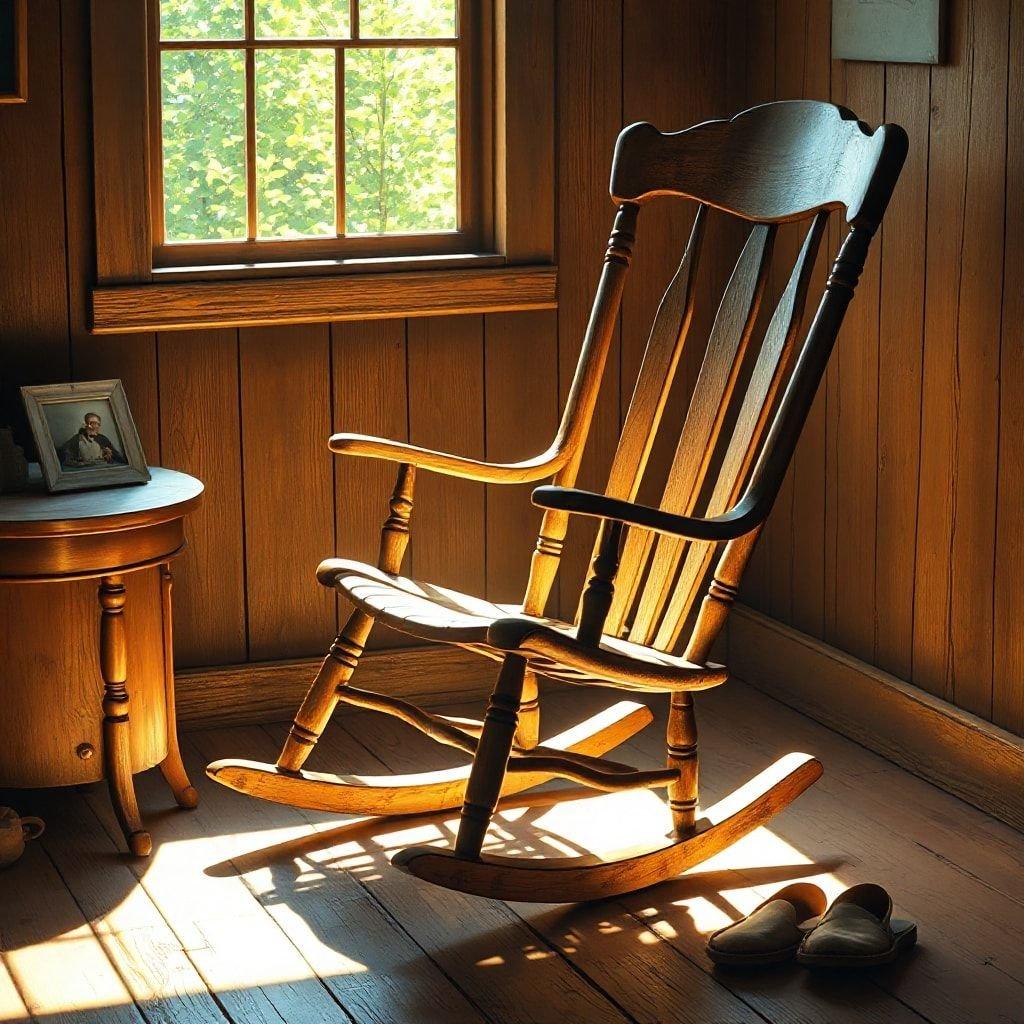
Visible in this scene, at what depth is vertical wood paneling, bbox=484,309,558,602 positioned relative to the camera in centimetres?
375

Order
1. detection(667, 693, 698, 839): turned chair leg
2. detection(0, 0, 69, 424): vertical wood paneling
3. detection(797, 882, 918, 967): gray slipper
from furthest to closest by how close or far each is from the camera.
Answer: detection(0, 0, 69, 424): vertical wood paneling < detection(667, 693, 698, 839): turned chair leg < detection(797, 882, 918, 967): gray slipper

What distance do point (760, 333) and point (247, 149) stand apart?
4.13ft

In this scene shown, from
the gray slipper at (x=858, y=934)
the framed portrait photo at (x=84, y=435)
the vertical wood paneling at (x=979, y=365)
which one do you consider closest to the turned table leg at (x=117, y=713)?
the framed portrait photo at (x=84, y=435)

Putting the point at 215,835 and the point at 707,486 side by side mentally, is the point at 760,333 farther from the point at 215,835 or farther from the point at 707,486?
the point at 215,835

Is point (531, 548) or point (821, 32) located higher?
point (821, 32)

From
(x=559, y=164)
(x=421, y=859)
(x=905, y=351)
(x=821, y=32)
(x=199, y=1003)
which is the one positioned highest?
Result: (x=821, y=32)

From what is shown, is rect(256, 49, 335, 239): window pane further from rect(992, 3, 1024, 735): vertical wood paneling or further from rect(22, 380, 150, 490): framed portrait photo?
rect(992, 3, 1024, 735): vertical wood paneling

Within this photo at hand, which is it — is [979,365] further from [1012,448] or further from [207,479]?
[207,479]

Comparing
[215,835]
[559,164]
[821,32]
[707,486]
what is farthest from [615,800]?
[821,32]

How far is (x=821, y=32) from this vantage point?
3.53 meters

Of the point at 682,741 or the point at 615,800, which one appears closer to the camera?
the point at 682,741

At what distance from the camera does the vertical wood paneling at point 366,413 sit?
11.9 feet

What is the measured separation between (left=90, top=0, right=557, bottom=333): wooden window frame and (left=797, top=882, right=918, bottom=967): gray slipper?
159 centimetres

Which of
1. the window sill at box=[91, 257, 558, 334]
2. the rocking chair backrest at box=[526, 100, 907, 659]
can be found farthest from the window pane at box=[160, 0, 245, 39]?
the rocking chair backrest at box=[526, 100, 907, 659]
